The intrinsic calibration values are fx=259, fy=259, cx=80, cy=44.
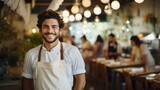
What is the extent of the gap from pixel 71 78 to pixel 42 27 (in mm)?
621

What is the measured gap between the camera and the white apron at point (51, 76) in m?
2.63

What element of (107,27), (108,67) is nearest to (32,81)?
(108,67)

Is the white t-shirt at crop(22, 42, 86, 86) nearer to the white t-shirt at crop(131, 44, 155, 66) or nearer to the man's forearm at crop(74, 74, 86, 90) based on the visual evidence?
the man's forearm at crop(74, 74, 86, 90)

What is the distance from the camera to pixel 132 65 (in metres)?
7.27

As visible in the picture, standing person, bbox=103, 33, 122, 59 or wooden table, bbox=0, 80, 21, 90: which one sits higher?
standing person, bbox=103, 33, 122, 59

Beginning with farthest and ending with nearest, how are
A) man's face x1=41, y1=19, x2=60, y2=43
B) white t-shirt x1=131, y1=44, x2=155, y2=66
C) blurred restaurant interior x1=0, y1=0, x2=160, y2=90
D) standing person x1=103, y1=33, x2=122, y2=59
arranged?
standing person x1=103, y1=33, x2=122, y2=59 < white t-shirt x1=131, y1=44, x2=155, y2=66 < blurred restaurant interior x1=0, y1=0, x2=160, y2=90 < man's face x1=41, y1=19, x2=60, y2=43

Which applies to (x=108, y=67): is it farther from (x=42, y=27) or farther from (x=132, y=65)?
(x=42, y=27)

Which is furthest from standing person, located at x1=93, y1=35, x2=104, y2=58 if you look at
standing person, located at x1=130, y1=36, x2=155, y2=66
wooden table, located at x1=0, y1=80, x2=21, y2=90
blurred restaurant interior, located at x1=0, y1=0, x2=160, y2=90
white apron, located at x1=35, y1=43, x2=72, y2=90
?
white apron, located at x1=35, y1=43, x2=72, y2=90

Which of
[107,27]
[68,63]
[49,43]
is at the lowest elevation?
[68,63]

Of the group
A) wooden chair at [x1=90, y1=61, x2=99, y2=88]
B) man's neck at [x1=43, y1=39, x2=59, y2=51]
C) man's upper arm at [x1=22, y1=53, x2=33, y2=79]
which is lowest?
wooden chair at [x1=90, y1=61, x2=99, y2=88]

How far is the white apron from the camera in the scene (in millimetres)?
2635

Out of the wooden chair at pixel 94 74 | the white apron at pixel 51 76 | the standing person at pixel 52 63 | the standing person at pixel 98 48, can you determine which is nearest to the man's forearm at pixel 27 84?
the standing person at pixel 52 63

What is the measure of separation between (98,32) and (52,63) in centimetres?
1230

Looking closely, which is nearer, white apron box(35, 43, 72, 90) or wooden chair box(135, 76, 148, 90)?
white apron box(35, 43, 72, 90)
